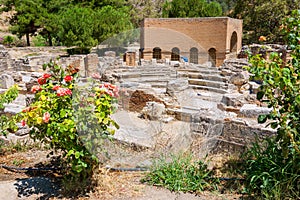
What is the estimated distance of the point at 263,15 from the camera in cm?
2873

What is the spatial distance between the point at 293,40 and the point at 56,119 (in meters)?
3.03

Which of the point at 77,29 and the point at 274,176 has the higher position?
the point at 77,29

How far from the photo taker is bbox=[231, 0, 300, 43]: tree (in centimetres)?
2739

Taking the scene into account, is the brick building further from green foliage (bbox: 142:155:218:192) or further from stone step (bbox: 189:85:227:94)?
green foliage (bbox: 142:155:218:192)

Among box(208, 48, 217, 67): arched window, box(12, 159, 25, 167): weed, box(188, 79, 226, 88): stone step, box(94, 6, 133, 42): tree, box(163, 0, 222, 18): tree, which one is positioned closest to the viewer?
box(12, 159, 25, 167): weed

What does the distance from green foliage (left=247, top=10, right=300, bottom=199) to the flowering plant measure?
6.18 ft

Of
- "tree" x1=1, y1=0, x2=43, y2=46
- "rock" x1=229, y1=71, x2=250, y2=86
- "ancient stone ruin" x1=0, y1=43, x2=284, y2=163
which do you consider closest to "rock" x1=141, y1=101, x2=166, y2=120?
"ancient stone ruin" x1=0, y1=43, x2=284, y2=163

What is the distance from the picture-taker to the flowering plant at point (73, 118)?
12.5 ft

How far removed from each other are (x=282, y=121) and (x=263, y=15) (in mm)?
27694

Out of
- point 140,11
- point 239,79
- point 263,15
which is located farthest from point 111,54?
point 140,11

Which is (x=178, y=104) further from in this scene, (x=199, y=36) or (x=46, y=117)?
(x=199, y=36)

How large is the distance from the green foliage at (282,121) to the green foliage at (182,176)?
0.60 metres

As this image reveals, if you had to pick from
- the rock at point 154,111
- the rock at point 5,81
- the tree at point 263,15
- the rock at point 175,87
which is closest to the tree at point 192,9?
the tree at point 263,15

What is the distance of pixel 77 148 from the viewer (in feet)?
13.0
